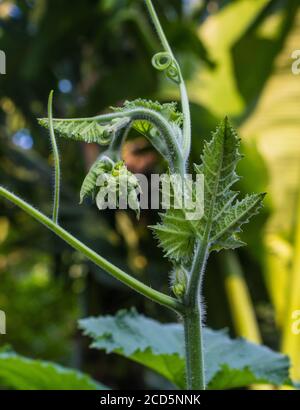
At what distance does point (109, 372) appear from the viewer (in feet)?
8.13

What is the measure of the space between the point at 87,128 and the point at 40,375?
477 millimetres

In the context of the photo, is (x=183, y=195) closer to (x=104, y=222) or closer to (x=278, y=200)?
(x=278, y=200)

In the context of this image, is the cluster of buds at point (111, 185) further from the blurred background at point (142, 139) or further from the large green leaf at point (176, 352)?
the blurred background at point (142, 139)

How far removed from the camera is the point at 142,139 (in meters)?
2.22

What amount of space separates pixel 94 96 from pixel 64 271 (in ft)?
3.46

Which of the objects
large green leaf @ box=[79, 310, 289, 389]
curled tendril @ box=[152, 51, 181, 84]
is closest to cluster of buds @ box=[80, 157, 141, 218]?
curled tendril @ box=[152, 51, 181, 84]

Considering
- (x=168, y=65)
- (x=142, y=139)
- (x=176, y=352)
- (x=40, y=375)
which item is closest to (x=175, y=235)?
(x=168, y=65)

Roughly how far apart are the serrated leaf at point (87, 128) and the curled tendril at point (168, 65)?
7cm

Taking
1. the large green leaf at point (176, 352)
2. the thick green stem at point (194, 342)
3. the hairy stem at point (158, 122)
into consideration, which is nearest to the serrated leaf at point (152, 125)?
the hairy stem at point (158, 122)

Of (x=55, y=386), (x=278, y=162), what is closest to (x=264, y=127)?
(x=278, y=162)

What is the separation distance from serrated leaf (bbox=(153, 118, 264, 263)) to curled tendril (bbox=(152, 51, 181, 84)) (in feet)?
0.34

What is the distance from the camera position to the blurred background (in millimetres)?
1871

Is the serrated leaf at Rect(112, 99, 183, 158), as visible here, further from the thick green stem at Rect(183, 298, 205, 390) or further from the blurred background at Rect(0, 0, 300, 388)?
the blurred background at Rect(0, 0, 300, 388)

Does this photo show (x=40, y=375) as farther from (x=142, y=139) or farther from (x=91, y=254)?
(x=142, y=139)
